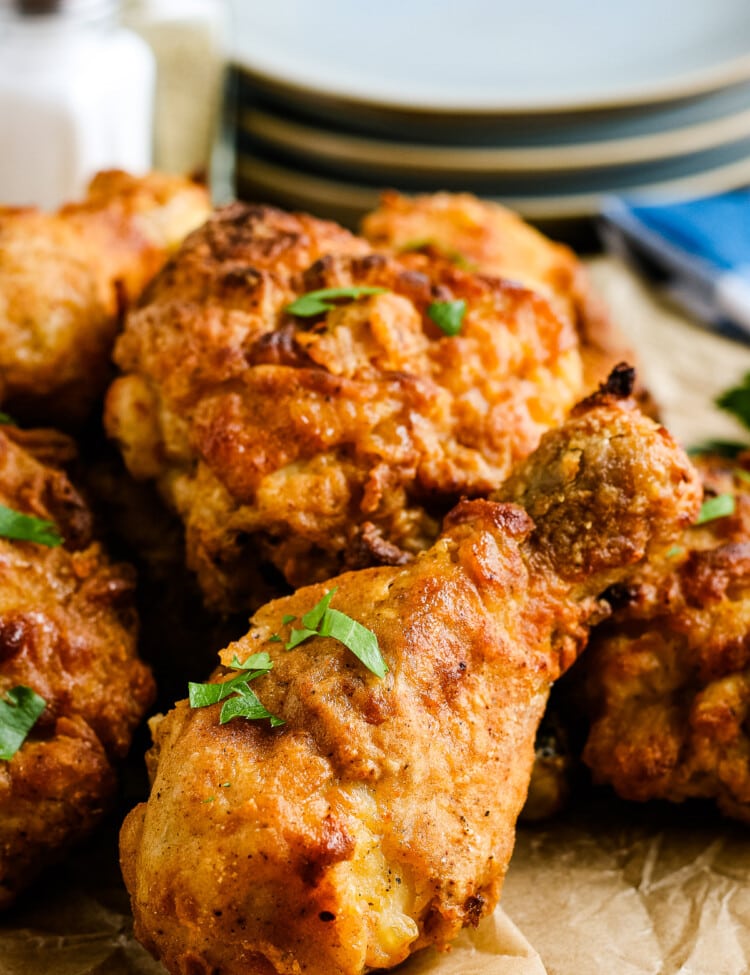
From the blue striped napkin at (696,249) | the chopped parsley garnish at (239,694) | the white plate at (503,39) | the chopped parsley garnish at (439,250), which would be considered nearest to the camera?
the chopped parsley garnish at (239,694)

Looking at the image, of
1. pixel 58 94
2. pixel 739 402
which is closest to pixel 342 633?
pixel 739 402

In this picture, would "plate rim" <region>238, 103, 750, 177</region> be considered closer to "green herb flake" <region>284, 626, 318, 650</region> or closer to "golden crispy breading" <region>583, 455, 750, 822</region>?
"golden crispy breading" <region>583, 455, 750, 822</region>

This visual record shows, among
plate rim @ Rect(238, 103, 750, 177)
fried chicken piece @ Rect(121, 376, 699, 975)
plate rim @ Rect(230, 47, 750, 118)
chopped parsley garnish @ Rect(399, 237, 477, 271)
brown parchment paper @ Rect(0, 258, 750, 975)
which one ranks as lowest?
brown parchment paper @ Rect(0, 258, 750, 975)

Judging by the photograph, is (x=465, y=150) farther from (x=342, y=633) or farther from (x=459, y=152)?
(x=342, y=633)

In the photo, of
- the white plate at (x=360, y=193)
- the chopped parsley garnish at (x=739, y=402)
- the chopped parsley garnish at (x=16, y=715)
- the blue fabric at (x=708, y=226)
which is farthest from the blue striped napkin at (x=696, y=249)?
the chopped parsley garnish at (x=16, y=715)

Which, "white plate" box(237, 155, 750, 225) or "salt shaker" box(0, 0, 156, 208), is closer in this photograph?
"salt shaker" box(0, 0, 156, 208)

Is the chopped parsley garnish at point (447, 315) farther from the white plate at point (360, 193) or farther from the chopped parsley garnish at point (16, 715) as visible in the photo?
the white plate at point (360, 193)

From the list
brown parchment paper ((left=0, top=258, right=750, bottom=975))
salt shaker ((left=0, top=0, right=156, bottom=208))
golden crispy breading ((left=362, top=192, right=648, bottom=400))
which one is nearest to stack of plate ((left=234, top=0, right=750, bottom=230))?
salt shaker ((left=0, top=0, right=156, bottom=208))
